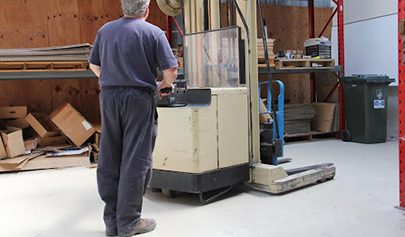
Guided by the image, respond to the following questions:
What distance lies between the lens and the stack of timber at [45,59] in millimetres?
5121

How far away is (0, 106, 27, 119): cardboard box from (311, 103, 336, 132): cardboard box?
14.4ft

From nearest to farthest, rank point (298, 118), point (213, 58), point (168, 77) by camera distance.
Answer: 1. point (168, 77)
2. point (213, 58)
3. point (298, 118)

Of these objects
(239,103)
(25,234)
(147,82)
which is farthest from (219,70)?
(25,234)

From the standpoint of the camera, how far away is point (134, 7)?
9.16 ft

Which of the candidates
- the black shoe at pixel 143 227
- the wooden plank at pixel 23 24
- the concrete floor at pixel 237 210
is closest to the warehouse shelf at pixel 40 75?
the wooden plank at pixel 23 24

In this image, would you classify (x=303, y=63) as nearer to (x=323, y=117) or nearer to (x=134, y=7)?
(x=323, y=117)

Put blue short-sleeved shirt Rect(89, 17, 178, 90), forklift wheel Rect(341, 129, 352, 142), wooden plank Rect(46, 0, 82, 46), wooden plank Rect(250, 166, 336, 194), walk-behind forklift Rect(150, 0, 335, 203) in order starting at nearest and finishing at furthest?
blue short-sleeved shirt Rect(89, 17, 178, 90)
walk-behind forklift Rect(150, 0, 335, 203)
wooden plank Rect(250, 166, 336, 194)
wooden plank Rect(46, 0, 82, 46)
forklift wheel Rect(341, 129, 352, 142)

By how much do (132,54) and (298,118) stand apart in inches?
178

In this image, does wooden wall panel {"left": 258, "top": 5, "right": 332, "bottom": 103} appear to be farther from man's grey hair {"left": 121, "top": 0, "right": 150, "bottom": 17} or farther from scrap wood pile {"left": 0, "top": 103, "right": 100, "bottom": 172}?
man's grey hair {"left": 121, "top": 0, "right": 150, "bottom": 17}

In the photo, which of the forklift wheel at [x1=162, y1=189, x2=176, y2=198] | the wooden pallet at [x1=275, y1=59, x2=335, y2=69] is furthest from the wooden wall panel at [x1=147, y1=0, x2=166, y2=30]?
the forklift wheel at [x1=162, y1=189, x2=176, y2=198]

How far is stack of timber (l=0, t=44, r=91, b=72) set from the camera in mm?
5121

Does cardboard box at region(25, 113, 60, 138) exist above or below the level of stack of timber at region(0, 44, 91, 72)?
below

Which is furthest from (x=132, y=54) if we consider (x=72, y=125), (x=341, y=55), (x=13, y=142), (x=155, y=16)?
(x=341, y=55)

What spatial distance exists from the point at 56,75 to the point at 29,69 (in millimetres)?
315
